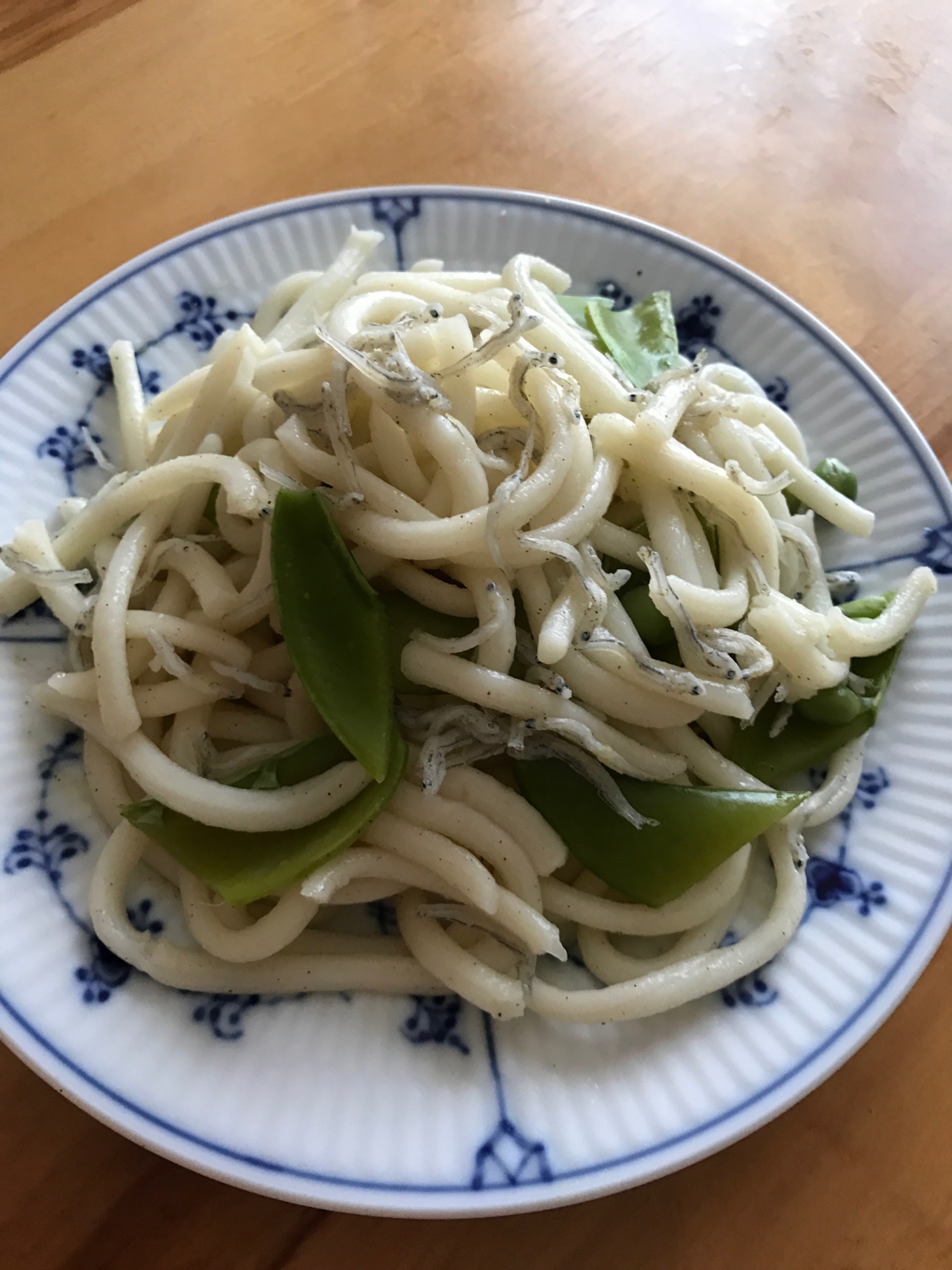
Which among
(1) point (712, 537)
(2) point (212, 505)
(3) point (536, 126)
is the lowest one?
(2) point (212, 505)

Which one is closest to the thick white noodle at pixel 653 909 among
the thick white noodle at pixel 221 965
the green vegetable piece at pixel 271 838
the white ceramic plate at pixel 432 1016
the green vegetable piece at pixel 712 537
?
the white ceramic plate at pixel 432 1016

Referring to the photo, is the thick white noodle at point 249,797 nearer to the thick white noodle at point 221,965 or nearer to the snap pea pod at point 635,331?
the thick white noodle at point 221,965

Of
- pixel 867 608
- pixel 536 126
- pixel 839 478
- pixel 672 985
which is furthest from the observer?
pixel 536 126

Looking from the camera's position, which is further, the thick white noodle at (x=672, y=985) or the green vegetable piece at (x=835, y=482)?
the green vegetable piece at (x=835, y=482)

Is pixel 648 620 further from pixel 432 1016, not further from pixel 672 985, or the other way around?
pixel 432 1016

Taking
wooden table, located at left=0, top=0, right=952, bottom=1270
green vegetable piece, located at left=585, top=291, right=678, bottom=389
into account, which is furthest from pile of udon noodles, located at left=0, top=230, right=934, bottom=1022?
wooden table, located at left=0, top=0, right=952, bottom=1270

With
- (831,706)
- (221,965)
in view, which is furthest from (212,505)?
(831,706)
